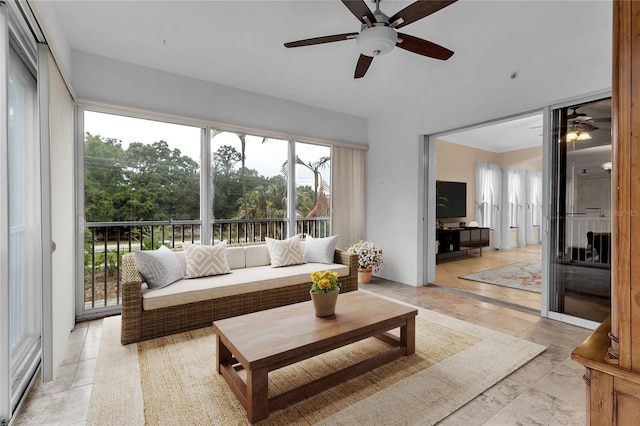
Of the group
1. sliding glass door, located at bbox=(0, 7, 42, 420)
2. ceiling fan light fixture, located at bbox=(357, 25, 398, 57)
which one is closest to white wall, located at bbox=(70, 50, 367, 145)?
sliding glass door, located at bbox=(0, 7, 42, 420)

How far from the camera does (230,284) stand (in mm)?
3033

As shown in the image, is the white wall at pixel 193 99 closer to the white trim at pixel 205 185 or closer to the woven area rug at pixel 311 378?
the white trim at pixel 205 185

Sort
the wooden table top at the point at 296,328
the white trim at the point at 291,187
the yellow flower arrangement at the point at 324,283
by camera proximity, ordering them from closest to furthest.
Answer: the wooden table top at the point at 296,328 → the yellow flower arrangement at the point at 324,283 → the white trim at the point at 291,187

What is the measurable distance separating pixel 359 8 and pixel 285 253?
2.68 meters

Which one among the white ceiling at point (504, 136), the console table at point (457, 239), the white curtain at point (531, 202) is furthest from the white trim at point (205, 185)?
the white curtain at point (531, 202)

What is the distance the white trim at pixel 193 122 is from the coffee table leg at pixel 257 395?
3.05 meters

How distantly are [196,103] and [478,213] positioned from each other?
677cm

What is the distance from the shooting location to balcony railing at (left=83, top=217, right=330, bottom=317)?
10.9ft

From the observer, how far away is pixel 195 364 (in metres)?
2.27

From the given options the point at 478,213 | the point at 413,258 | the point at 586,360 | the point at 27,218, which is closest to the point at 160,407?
the point at 27,218

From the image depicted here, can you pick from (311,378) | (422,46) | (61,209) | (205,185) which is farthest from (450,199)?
(61,209)

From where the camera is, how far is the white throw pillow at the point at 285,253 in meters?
3.78

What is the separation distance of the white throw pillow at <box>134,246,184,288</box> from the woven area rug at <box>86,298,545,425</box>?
52 centimetres

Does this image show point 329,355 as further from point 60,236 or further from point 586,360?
point 60,236
